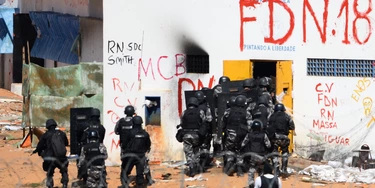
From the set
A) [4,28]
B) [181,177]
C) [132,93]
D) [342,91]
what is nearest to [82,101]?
[132,93]

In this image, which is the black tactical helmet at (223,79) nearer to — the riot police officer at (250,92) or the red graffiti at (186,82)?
the riot police officer at (250,92)

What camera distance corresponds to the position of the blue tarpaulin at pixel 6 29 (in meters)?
33.0

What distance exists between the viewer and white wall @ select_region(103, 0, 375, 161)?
17.1m

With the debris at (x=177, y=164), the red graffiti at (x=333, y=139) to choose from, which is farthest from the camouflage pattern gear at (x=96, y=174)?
the red graffiti at (x=333, y=139)

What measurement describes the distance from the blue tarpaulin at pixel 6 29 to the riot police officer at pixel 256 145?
19.6 m

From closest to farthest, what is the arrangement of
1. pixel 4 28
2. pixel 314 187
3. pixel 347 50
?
pixel 314 187
pixel 347 50
pixel 4 28

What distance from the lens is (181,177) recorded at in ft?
A: 53.9

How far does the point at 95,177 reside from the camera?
14844mm

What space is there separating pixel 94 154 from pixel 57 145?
2.52 ft

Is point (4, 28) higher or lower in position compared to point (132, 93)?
higher

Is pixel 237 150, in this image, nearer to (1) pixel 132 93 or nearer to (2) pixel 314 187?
(2) pixel 314 187

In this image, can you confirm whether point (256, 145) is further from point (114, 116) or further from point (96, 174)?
point (114, 116)

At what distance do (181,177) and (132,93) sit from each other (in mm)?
2331

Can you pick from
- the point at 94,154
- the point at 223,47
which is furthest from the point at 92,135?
the point at 223,47
